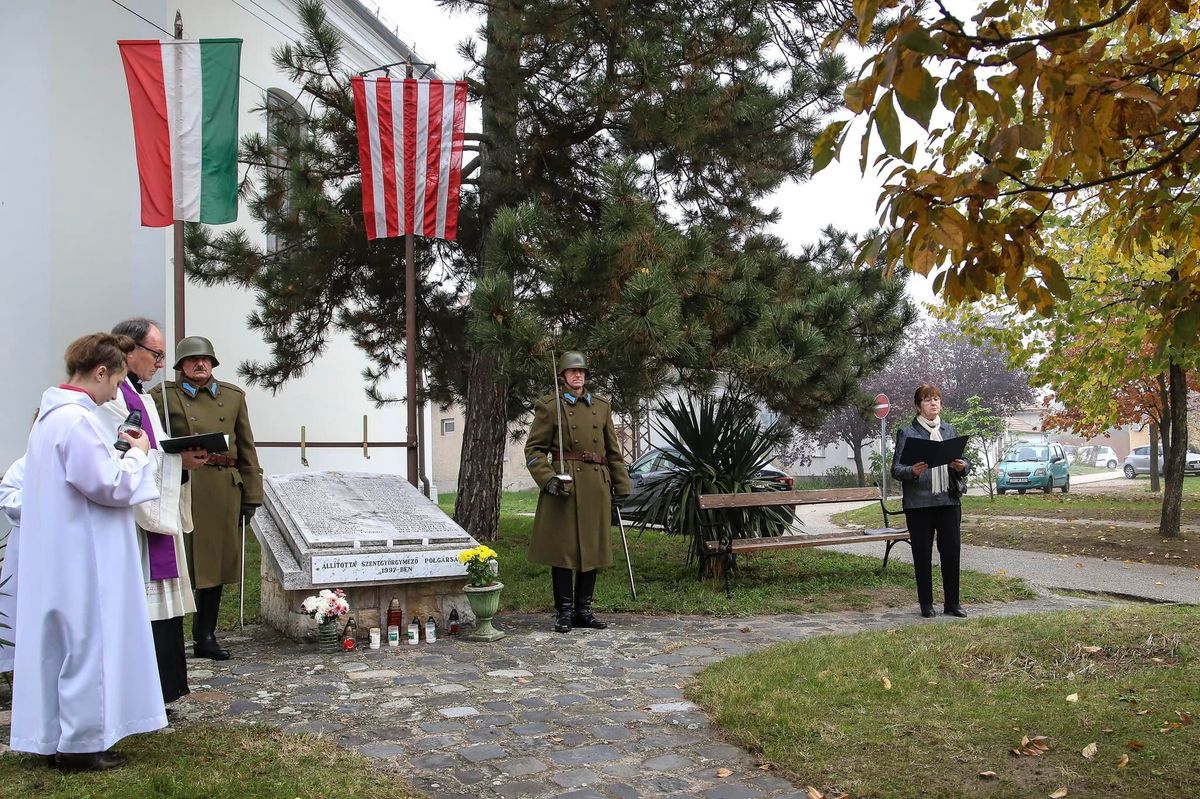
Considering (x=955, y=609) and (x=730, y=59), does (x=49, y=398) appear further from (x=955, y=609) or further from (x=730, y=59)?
(x=730, y=59)

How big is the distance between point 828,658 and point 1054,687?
48.4 inches

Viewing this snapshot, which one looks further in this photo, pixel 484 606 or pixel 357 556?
pixel 484 606

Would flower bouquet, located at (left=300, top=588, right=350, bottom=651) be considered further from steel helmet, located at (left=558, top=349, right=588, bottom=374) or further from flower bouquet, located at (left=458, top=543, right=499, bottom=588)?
steel helmet, located at (left=558, top=349, right=588, bottom=374)

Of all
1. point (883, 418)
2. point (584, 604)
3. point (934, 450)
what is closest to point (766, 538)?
point (934, 450)

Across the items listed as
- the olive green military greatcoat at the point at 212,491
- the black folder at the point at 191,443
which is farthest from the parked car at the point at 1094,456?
the black folder at the point at 191,443

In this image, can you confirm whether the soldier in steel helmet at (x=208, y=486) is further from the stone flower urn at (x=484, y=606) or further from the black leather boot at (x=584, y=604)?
the black leather boot at (x=584, y=604)

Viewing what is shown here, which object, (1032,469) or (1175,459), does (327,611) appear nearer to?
(1175,459)

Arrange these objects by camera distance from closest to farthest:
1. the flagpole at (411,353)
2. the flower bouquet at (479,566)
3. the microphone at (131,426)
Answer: the microphone at (131,426), the flower bouquet at (479,566), the flagpole at (411,353)

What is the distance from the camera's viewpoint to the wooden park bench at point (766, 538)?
837 cm

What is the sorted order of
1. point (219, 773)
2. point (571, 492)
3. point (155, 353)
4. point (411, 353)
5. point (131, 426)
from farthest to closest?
point (411, 353) < point (571, 492) < point (155, 353) < point (131, 426) < point (219, 773)

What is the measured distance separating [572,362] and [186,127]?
416 centimetres

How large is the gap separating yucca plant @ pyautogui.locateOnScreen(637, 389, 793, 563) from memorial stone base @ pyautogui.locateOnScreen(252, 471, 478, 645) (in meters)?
2.54

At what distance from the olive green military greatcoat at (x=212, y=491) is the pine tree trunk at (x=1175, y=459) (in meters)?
12.8

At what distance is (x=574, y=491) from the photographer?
278 inches
